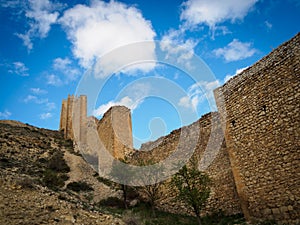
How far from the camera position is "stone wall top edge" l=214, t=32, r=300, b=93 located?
865 centimetres

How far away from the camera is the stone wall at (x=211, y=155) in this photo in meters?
10.8

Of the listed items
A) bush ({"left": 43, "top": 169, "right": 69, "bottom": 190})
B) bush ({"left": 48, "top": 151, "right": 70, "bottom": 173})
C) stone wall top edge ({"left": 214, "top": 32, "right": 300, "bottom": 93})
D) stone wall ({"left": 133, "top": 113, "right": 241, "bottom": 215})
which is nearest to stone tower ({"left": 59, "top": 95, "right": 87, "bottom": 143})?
bush ({"left": 48, "top": 151, "right": 70, "bottom": 173})

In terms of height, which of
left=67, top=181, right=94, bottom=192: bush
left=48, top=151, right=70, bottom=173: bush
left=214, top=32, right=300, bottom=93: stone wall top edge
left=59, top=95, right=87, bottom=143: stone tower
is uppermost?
left=59, top=95, right=87, bottom=143: stone tower

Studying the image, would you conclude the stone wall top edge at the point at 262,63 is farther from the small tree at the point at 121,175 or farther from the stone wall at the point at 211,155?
the small tree at the point at 121,175

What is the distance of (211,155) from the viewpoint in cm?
1216

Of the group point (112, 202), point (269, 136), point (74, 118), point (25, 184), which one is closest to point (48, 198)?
point (25, 184)

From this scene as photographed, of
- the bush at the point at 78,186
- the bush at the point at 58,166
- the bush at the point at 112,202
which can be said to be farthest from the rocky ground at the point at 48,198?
the bush at the point at 112,202

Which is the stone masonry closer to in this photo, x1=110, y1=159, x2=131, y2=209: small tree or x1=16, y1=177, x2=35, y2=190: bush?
x1=110, y1=159, x2=131, y2=209: small tree

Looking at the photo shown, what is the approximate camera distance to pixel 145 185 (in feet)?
43.3

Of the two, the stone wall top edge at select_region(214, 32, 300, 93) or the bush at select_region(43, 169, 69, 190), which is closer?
the stone wall top edge at select_region(214, 32, 300, 93)

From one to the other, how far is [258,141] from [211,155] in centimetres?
335

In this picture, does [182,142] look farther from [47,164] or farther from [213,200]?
[47,164]

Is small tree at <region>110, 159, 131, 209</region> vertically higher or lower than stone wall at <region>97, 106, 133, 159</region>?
lower

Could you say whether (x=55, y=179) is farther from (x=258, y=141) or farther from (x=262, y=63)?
(x=262, y=63)
